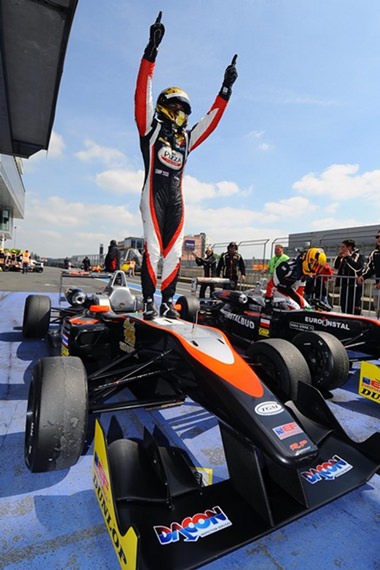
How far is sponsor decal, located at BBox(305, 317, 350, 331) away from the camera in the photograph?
3423 mm

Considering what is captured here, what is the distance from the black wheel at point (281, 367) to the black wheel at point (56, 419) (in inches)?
48.3

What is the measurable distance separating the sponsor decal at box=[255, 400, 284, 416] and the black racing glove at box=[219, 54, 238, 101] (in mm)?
3077

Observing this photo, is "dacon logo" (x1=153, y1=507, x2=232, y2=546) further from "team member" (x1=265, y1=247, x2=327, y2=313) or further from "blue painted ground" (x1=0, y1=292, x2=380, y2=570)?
"team member" (x1=265, y1=247, x2=327, y2=313)

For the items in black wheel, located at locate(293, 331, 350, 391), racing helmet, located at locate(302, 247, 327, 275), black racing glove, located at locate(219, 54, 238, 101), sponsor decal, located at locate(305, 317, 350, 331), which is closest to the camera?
black wheel, located at locate(293, 331, 350, 391)

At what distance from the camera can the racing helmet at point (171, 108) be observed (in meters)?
3.03

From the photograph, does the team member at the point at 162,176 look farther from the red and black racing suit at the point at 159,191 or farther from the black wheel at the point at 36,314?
the black wheel at the point at 36,314

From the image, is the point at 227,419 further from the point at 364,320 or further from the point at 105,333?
the point at 364,320

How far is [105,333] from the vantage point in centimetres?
265

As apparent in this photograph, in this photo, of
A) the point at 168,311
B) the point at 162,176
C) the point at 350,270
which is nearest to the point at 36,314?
the point at 168,311

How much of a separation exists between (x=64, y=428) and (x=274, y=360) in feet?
4.61

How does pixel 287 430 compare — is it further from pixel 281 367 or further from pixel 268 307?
pixel 268 307

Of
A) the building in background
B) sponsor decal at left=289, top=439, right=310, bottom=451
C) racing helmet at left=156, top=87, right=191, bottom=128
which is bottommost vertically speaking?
sponsor decal at left=289, top=439, right=310, bottom=451

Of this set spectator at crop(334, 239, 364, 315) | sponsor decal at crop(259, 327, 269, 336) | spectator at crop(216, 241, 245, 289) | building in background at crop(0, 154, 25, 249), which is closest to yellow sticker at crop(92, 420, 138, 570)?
sponsor decal at crop(259, 327, 269, 336)

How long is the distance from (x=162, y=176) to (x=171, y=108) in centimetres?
66
